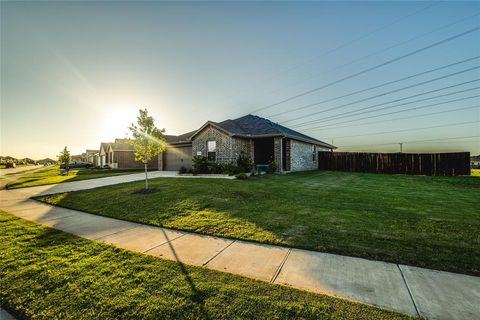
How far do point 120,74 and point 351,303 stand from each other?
1462cm

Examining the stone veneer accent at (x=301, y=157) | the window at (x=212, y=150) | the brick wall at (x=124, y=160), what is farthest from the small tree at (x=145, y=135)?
the brick wall at (x=124, y=160)

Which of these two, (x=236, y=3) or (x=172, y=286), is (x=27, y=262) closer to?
(x=172, y=286)

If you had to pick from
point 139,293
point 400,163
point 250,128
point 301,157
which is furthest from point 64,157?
point 400,163

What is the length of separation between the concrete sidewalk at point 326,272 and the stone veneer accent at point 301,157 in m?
15.0

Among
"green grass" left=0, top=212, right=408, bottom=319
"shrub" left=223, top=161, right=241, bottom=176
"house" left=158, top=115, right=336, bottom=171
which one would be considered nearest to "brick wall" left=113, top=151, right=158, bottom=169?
"house" left=158, top=115, right=336, bottom=171

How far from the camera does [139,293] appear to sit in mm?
2455

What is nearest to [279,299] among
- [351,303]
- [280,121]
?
[351,303]

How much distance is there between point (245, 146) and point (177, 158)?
879 cm

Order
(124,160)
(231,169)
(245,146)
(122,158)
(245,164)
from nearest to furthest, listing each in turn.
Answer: (231,169) → (245,164) → (245,146) → (122,158) → (124,160)

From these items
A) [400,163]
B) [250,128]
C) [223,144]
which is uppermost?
[250,128]

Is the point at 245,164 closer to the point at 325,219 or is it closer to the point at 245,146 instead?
the point at 245,146

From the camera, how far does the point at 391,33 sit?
1291 cm

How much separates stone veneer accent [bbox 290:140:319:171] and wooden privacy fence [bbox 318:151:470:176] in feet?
7.05

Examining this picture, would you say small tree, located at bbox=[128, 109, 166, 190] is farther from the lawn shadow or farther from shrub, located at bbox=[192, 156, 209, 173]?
the lawn shadow
